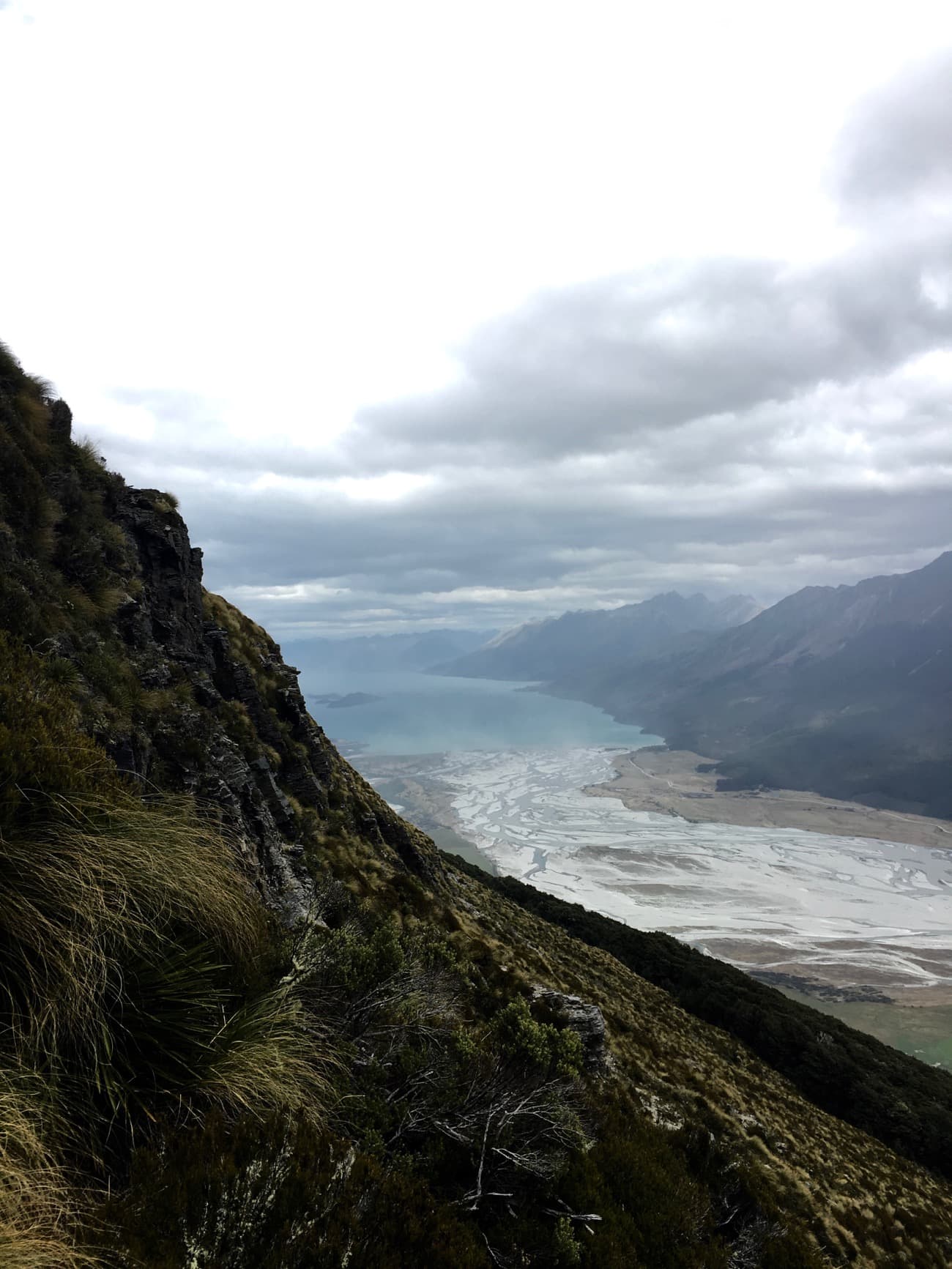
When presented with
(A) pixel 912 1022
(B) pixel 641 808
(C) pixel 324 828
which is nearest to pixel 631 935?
(C) pixel 324 828

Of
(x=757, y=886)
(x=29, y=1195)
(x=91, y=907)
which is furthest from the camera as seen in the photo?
(x=757, y=886)

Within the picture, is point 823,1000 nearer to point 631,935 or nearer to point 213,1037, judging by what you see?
point 631,935

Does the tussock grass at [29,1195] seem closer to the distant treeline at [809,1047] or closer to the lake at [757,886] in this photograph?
the distant treeline at [809,1047]

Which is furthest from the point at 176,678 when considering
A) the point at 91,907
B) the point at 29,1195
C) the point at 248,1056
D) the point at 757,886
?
the point at 757,886

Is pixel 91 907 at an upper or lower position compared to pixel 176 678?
lower

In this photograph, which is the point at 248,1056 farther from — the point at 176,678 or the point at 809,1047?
the point at 809,1047

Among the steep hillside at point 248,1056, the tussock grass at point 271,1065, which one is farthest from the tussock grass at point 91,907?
the tussock grass at point 271,1065
